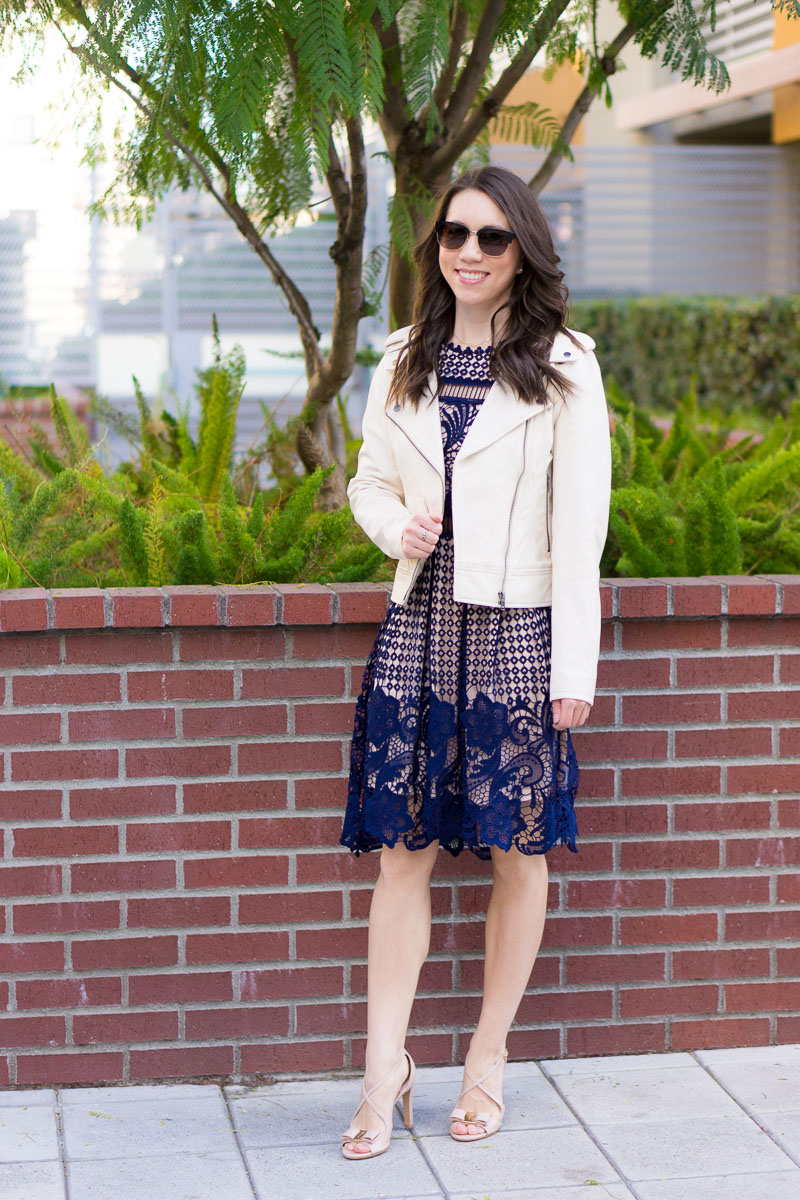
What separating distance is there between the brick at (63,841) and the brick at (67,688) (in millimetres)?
286

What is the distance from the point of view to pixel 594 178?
1365cm

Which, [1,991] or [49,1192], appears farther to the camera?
[1,991]

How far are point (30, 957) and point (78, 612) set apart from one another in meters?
0.80

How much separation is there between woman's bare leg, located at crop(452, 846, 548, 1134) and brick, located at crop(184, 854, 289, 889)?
519 mm

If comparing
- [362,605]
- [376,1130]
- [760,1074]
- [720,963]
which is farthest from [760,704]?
[376,1130]

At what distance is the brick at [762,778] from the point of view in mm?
3336

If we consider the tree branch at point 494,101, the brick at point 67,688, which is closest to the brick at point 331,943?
the brick at point 67,688

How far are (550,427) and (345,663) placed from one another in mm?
781

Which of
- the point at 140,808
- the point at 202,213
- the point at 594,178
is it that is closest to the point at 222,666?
the point at 140,808

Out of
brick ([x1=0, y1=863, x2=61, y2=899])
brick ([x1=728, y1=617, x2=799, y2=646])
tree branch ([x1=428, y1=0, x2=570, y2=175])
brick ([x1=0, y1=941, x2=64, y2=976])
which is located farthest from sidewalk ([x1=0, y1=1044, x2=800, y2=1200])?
tree branch ([x1=428, y1=0, x2=570, y2=175])

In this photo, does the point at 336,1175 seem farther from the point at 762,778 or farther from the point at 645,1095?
the point at 762,778

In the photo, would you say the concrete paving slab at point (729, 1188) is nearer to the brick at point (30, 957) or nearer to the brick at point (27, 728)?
the brick at point (30, 957)

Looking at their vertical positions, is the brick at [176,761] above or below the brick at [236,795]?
above

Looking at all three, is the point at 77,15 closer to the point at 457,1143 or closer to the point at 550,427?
the point at 550,427
